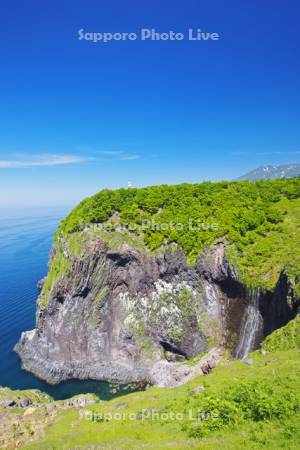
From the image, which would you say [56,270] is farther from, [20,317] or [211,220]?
[211,220]

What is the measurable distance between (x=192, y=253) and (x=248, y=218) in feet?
30.8

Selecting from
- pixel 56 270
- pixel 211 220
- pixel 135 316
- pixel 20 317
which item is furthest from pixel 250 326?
pixel 20 317

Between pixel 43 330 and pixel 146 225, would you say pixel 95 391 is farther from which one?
pixel 146 225

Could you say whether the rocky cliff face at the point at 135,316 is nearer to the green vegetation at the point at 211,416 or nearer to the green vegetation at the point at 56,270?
the green vegetation at the point at 56,270

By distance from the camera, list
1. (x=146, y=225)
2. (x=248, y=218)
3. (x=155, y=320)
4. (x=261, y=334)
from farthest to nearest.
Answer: (x=146, y=225), (x=155, y=320), (x=248, y=218), (x=261, y=334)

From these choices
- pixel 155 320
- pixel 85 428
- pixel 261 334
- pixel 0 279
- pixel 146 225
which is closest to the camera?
pixel 85 428

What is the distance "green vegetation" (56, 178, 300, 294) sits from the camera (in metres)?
42.2

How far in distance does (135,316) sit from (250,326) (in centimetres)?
1846

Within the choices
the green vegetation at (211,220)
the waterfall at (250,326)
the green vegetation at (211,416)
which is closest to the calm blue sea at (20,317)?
the waterfall at (250,326)

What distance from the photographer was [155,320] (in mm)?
49656

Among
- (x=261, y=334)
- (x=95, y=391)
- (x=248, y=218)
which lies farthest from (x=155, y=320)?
(x=248, y=218)

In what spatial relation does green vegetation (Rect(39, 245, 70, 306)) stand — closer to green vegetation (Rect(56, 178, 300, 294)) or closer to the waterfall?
A: green vegetation (Rect(56, 178, 300, 294))

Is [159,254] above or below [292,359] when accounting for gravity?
above

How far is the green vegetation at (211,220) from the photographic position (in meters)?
42.2
